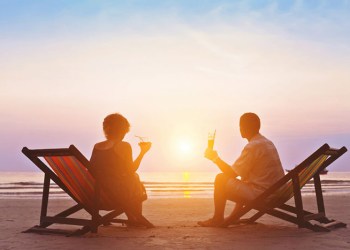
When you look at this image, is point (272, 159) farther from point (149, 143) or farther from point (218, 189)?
point (149, 143)

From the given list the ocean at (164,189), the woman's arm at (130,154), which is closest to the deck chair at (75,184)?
the woman's arm at (130,154)

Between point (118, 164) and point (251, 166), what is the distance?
5.72 feet

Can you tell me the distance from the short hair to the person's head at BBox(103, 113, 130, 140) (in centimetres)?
158

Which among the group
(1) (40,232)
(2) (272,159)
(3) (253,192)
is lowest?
(1) (40,232)

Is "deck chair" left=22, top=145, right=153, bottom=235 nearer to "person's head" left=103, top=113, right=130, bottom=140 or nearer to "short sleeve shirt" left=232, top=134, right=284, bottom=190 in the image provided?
"person's head" left=103, top=113, right=130, bottom=140

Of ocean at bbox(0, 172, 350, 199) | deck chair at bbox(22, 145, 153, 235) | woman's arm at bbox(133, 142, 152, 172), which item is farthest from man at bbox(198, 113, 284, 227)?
ocean at bbox(0, 172, 350, 199)

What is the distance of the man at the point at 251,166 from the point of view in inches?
248

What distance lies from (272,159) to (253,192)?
0.50 meters

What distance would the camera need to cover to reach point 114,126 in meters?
6.40

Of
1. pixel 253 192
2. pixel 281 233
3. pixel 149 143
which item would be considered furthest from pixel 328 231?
pixel 149 143

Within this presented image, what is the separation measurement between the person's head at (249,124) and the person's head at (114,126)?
157cm

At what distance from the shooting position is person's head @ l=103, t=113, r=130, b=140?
6.41m

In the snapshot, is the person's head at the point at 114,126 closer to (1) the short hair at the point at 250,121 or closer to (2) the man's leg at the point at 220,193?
(2) the man's leg at the point at 220,193

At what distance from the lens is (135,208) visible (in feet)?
21.6
